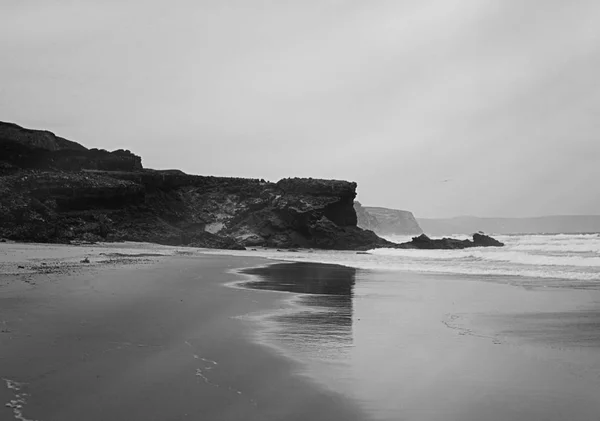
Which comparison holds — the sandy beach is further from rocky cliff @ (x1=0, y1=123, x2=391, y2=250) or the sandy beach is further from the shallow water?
rocky cliff @ (x1=0, y1=123, x2=391, y2=250)

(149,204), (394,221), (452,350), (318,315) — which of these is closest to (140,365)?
(452,350)

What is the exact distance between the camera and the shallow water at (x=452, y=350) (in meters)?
4.85

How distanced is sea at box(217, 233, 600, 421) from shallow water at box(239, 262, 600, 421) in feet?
0.06

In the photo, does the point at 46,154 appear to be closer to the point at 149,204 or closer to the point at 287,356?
the point at 149,204

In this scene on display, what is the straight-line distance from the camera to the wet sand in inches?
171

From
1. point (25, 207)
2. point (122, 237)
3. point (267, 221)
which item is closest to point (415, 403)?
point (25, 207)

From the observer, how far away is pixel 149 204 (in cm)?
5306

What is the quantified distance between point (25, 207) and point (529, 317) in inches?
1512

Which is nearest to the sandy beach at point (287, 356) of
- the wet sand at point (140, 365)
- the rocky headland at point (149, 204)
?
the wet sand at point (140, 365)

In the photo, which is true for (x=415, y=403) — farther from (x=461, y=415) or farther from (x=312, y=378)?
(x=312, y=378)

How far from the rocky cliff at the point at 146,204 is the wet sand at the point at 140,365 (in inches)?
1048

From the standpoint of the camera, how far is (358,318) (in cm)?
984

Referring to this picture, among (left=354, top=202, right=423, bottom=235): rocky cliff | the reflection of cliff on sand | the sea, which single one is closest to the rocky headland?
the reflection of cliff on sand

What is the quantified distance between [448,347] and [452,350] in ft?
0.64
